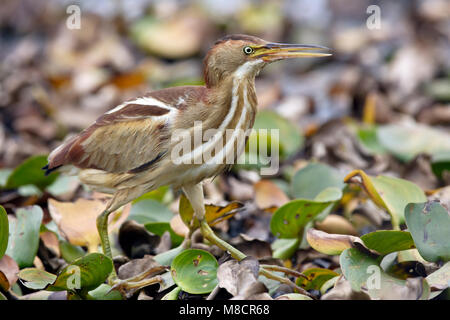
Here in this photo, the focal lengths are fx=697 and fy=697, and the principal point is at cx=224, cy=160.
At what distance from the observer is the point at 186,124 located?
262cm

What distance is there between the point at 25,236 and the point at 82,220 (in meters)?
0.25

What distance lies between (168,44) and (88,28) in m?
0.77

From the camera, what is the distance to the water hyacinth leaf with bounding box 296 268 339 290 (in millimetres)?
2602

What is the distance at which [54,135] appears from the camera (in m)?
4.65

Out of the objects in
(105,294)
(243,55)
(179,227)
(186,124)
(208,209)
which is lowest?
(105,294)

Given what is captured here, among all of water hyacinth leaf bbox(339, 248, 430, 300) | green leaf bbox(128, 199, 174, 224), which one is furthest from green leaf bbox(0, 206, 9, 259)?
water hyacinth leaf bbox(339, 248, 430, 300)

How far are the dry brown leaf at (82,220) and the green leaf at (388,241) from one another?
3.51 ft

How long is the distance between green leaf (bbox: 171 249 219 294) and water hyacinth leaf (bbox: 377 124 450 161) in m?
1.62

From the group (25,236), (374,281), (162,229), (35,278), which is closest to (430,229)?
(374,281)

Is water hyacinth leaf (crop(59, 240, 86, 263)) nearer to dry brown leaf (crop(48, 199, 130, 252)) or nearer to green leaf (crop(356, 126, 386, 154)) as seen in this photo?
dry brown leaf (crop(48, 199, 130, 252))

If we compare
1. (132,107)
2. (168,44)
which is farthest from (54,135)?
(132,107)

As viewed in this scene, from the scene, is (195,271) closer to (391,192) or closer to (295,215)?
(295,215)

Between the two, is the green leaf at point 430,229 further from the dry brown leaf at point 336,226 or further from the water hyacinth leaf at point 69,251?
the water hyacinth leaf at point 69,251
